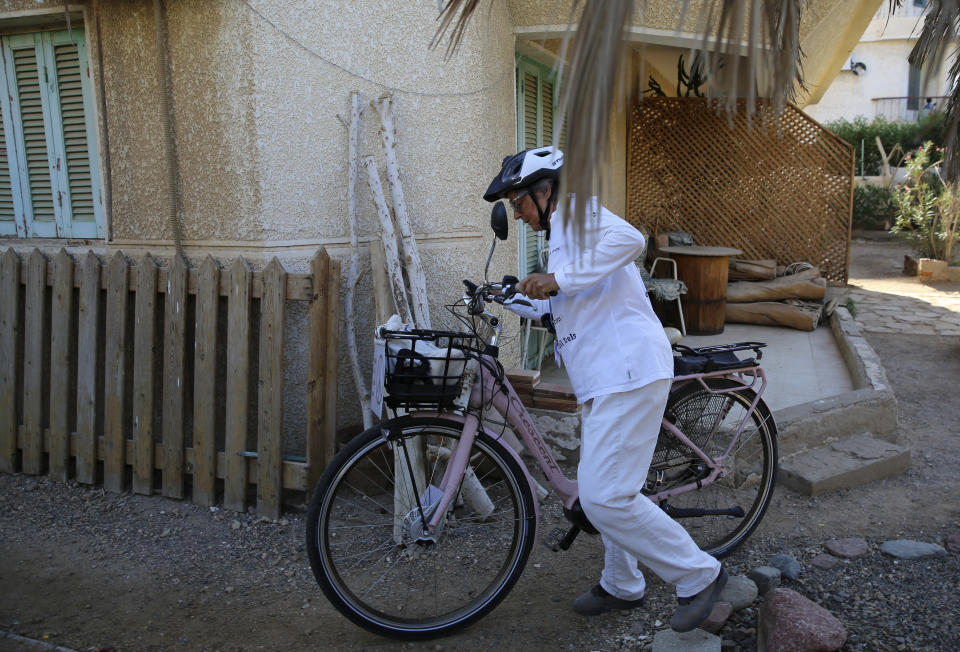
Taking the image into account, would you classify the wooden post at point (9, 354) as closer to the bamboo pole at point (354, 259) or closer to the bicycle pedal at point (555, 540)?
the bamboo pole at point (354, 259)

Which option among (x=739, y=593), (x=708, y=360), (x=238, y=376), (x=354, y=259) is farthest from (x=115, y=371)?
(x=739, y=593)

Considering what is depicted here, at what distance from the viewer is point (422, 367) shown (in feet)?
9.37

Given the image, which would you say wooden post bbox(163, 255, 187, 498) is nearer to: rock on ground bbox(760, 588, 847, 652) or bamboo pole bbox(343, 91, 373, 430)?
bamboo pole bbox(343, 91, 373, 430)

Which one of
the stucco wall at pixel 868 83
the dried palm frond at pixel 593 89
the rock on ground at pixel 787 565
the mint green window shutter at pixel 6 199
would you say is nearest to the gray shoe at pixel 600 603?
the rock on ground at pixel 787 565

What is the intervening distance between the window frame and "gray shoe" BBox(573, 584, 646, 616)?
3638 mm

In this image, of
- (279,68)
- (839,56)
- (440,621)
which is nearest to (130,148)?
(279,68)

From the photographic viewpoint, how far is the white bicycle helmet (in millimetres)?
2787

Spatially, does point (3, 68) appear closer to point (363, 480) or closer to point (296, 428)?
point (296, 428)

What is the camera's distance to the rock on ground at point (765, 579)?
321cm

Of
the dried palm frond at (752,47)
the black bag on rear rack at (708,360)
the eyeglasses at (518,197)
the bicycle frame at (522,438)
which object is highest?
the dried palm frond at (752,47)

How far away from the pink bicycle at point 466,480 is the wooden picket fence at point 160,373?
24.1 inches

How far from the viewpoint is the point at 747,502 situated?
4215 millimetres

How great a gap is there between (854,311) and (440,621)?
25.0 ft

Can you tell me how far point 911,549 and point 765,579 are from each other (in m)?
0.88
